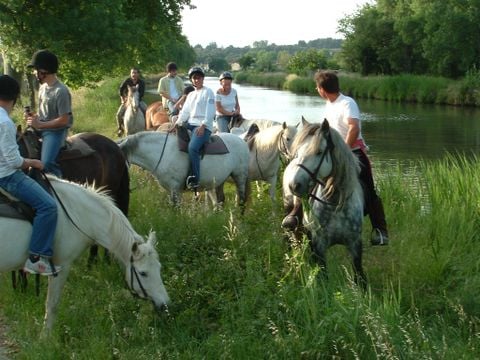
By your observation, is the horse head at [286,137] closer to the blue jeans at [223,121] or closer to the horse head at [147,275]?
the blue jeans at [223,121]

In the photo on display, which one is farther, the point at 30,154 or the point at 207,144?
the point at 207,144

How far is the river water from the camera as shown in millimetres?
21625

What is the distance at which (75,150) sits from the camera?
705 cm

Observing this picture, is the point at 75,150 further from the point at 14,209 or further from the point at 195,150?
the point at 14,209

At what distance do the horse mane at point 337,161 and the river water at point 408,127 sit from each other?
37.6 ft

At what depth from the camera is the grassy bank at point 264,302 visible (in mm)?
4430

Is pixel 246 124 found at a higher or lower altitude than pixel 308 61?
higher

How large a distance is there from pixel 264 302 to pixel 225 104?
7271mm

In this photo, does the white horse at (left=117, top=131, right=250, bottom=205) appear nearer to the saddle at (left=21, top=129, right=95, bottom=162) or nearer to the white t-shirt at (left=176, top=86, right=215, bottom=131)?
the white t-shirt at (left=176, top=86, right=215, bottom=131)

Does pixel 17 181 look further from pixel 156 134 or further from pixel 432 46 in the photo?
pixel 432 46

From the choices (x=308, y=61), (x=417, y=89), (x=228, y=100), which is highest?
(x=228, y=100)

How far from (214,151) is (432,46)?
4407 centimetres

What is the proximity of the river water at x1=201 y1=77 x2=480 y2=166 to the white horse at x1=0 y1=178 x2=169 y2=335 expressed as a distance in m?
12.4

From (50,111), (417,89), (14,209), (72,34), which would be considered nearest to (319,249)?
(14,209)
